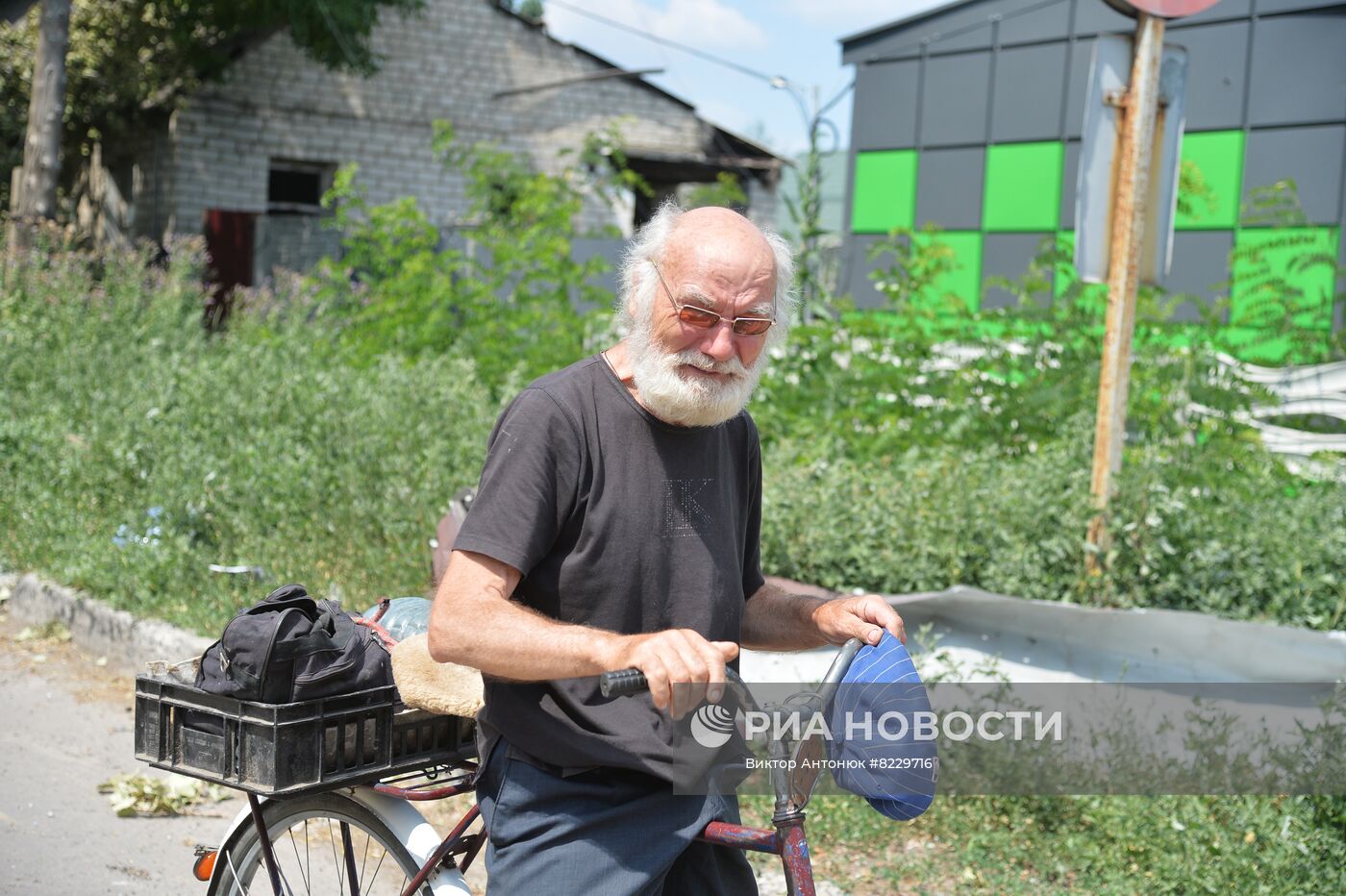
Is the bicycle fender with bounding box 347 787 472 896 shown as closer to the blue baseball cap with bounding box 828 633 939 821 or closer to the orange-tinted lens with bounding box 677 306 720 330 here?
the blue baseball cap with bounding box 828 633 939 821

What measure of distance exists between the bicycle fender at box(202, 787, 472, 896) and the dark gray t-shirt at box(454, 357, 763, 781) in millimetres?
423

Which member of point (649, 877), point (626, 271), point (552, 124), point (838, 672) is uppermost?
point (552, 124)

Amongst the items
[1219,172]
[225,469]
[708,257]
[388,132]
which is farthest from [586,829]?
[388,132]

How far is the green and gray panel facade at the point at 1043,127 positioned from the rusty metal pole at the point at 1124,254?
8367 millimetres

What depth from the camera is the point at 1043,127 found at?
1756 centimetres

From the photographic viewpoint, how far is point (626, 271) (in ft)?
8.16

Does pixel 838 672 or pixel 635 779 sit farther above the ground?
pixel 838 672

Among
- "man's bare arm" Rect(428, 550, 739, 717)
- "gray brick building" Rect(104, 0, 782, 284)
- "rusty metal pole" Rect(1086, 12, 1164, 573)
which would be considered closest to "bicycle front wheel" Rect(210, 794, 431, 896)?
"man's bare arm" Rect(428, 550, 739, 717)

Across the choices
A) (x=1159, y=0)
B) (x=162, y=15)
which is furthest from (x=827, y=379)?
(x=162, y=15)

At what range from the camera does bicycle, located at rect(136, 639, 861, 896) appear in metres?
2.23

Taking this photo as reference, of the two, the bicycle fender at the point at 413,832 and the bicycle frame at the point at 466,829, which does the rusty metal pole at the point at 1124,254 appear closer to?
the bicycle frame at the point at 466,829

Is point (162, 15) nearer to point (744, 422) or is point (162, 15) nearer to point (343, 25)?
point (343, 25)

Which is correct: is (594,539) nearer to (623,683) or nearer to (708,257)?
(623,683)

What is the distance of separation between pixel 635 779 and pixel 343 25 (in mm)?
18824
